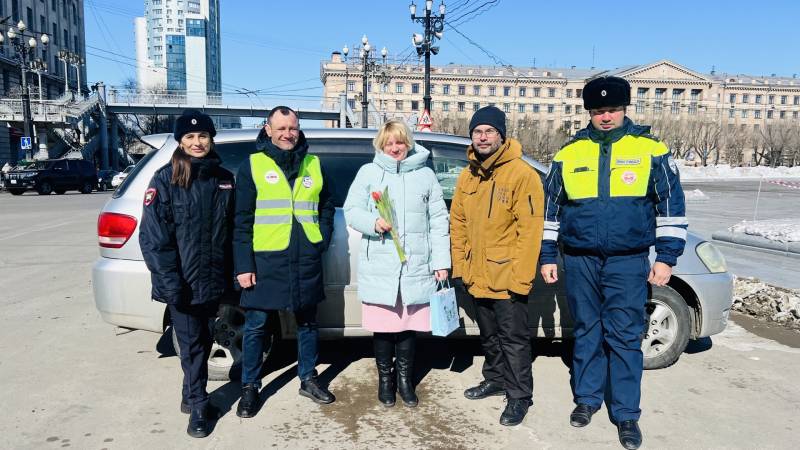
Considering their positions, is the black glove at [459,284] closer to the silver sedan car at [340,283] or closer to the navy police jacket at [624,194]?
the silver sedan car at [340,283]

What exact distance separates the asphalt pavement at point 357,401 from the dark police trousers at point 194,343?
0.78ft

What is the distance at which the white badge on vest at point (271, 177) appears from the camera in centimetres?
346

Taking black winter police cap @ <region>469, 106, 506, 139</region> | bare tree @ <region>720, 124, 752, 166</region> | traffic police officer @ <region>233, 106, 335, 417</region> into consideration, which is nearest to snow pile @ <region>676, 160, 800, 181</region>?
bare tree @ <region>720, 124, 752, 166</region>

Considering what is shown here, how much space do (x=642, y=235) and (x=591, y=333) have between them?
71 centimetres

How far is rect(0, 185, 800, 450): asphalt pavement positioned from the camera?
3332mm

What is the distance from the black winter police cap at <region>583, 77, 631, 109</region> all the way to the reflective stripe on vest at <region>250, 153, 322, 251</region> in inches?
70.5

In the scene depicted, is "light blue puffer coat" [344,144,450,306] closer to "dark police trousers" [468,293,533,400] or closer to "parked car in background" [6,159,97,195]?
"dark police trousers" [468,293,533,400]

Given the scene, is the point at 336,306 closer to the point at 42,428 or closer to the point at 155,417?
the point at 155,417

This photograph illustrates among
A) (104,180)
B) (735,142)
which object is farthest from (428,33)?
(735,142)

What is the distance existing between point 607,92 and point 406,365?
2133 millimetres

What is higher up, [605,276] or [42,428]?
[605,276]

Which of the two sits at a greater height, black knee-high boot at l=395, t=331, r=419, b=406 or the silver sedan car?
the silver sedan car

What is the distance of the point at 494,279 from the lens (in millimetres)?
3486

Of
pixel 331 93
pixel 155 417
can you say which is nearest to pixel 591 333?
pixel 155 417
